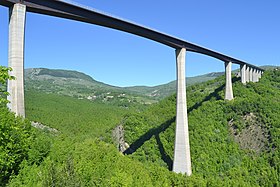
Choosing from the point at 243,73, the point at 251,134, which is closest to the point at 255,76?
the point at 243,73

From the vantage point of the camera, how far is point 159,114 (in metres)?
54.7

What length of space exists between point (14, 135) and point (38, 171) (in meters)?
2.28

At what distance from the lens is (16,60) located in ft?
59.8

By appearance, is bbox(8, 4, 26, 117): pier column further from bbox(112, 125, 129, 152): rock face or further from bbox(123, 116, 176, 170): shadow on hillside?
bbox(112, 125, 129, 152): rock face

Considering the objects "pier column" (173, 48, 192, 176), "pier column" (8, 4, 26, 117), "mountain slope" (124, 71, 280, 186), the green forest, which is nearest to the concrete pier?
the green forest

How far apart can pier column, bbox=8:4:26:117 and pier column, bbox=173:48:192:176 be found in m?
20.7

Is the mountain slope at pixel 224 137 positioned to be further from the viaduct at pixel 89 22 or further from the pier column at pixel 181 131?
the viaduct at pixel 89 22

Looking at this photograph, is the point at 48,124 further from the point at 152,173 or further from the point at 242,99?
the point at 152,173

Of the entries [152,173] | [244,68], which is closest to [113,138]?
[152,173]

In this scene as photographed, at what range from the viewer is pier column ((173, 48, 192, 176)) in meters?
33.9

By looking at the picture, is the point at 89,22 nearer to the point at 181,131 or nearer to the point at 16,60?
the point at 16,60

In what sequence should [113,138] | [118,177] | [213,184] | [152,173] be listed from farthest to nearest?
1. [113,138]
2. [213,184]
3. [152,173]
4. [118,177]

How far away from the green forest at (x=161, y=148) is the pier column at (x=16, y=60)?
3.75ft

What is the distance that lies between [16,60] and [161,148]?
86.8 feet
